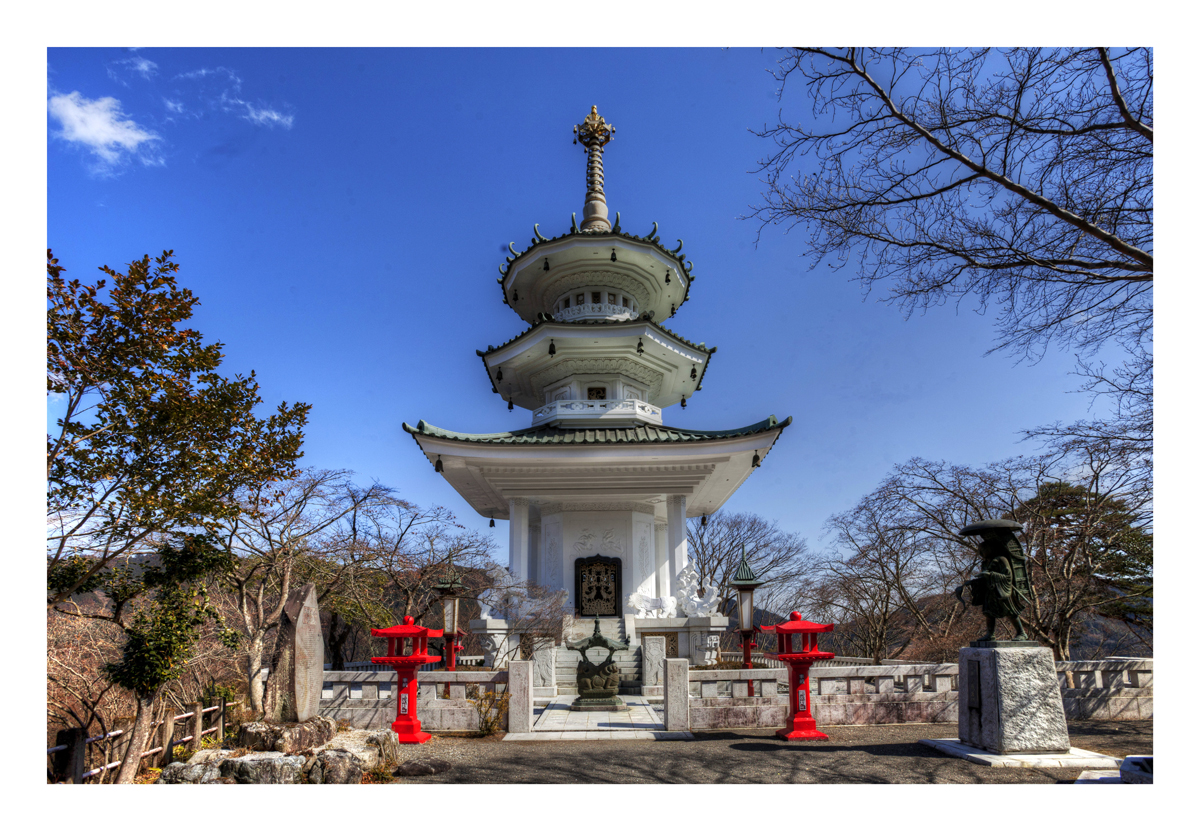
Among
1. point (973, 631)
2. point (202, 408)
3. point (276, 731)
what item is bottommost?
point (973, 631)

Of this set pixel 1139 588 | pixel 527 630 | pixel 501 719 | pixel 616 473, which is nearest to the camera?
pixel 501 719

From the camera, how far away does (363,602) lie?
18.0 metres

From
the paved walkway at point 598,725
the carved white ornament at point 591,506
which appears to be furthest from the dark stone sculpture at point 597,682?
the carved white ornament at point 591,506

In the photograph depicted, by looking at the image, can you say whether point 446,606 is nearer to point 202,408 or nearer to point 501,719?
point 501,719

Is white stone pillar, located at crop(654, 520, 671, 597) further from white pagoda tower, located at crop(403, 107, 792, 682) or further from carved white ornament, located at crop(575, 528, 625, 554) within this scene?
carved white ornament, located at crop(575, 528, 625, 554)

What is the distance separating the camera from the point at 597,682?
39.3ft

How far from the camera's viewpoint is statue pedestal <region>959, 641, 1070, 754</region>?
23.8 ft

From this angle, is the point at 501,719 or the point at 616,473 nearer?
the point at 501,719

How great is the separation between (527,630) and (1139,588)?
42.3 ft

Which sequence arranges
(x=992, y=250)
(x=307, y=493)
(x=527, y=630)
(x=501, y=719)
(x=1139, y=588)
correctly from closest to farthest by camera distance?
(x=992, y=250) → (x=501, y=719) → (x=1139, y=588) → (x=527, y=630) → (x=307, y=493)

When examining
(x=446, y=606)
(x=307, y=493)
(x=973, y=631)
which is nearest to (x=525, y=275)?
(x=307, y=493)

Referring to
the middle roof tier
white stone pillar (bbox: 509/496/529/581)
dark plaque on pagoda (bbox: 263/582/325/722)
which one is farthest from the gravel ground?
the middle roof tier

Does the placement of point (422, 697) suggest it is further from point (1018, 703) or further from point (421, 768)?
point (1018, 703)

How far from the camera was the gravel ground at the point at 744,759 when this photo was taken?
274 inches
